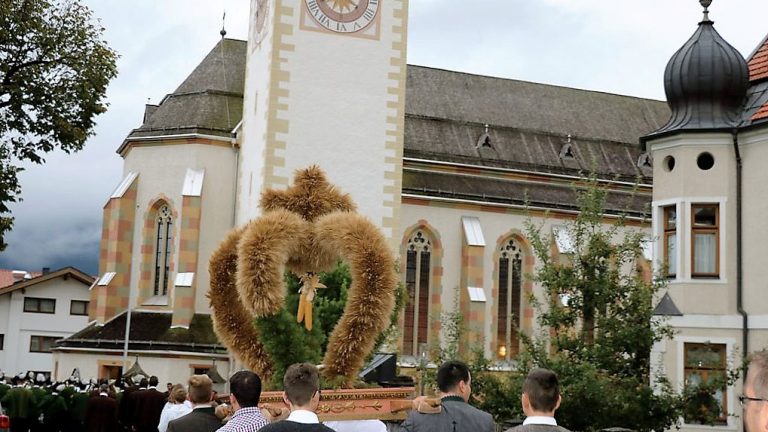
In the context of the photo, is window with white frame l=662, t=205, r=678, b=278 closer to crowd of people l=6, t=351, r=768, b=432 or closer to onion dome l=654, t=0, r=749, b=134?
onion dome l=654, t=0, r=749, b=134

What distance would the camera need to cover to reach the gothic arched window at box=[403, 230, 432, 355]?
32.7 m

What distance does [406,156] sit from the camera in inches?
1383

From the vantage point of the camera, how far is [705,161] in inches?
803

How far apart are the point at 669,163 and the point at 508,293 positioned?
13787mm

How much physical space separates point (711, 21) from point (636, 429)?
8461 millimetres

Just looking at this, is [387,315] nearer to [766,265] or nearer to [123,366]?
[766,265]

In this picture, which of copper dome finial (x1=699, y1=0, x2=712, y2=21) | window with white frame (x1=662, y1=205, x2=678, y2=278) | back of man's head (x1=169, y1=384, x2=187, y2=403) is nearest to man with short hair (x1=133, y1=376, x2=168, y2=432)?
back of man's head (x1=169, y1=384, x2=187, y2=403)

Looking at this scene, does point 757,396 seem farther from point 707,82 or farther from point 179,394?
point 707,82

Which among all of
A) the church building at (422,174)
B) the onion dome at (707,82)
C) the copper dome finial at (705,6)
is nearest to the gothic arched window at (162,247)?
the church building at (422,174)

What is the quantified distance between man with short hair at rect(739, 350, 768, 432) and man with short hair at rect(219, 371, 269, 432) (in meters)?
3.37

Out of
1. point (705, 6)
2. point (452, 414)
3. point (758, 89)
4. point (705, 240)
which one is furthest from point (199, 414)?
point (705, 6)

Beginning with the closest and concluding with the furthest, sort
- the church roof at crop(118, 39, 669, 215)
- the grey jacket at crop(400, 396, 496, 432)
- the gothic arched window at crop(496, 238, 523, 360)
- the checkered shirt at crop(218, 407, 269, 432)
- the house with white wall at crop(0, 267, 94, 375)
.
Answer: the checkered shirt at crop(218, 407, 269, 432), the grey jacket at crop(400, 396, 496, 432), the gothic arched window at crop(496, 238, 523, 360), the church roof at crop(118, 39, 669, 215), the house with white wall at crop(0, 267, 94, 375)

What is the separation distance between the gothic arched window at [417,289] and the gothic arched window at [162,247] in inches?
269

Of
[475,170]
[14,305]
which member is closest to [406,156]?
[475,170]
